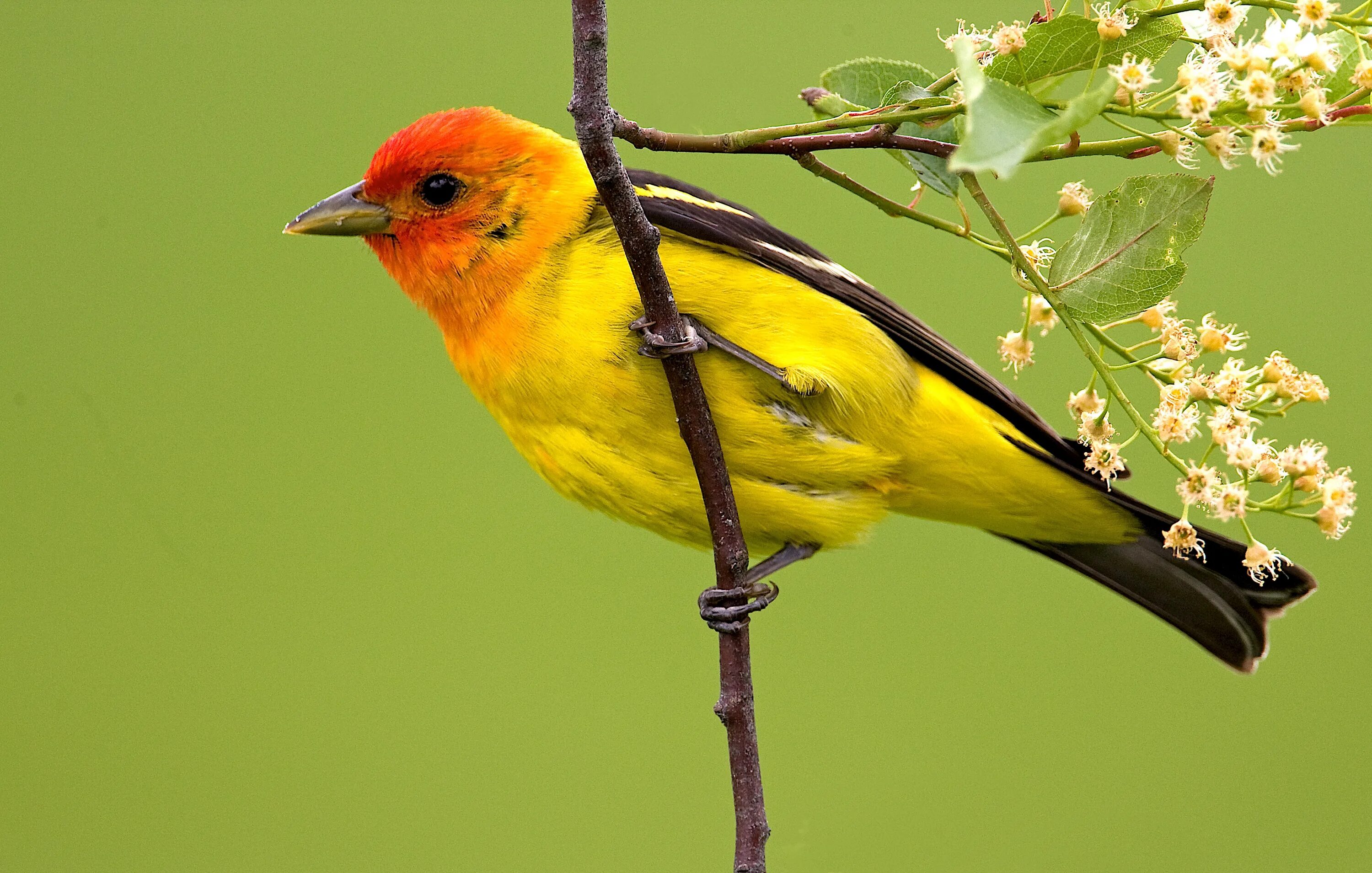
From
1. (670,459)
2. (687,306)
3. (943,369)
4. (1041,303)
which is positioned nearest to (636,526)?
(670,459)

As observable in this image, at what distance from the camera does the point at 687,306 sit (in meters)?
2.54

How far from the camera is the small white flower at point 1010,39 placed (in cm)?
144

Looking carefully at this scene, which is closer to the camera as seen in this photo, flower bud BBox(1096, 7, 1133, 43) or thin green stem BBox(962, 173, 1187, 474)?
flower bud BBox(1096, 7, 1133, 43)

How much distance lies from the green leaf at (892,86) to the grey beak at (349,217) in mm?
1223

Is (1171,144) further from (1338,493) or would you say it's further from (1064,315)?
(1338,493)

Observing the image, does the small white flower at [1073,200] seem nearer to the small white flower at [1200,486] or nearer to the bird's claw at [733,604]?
the small white flower at [1200,486]

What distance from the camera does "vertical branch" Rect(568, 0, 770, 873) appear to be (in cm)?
183

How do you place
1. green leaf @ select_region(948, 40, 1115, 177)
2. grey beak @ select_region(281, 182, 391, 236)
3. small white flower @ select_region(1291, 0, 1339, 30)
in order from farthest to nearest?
grey beak @ select_region(281, 182, 391, 236)
small white flower @ select_region(1291, 0, 1339, 30)
green leaf @ select_region(948, 40, 1115, 177)

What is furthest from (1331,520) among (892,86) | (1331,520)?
(892,86)

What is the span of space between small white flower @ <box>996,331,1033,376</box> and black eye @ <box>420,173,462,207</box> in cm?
134

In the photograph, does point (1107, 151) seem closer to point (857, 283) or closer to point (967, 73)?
point (967, 73)

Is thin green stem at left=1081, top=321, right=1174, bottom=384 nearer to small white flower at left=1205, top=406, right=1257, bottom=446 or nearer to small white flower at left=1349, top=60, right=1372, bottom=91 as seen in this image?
small white flower at left=1205, top=406, right=1257, bottom=446

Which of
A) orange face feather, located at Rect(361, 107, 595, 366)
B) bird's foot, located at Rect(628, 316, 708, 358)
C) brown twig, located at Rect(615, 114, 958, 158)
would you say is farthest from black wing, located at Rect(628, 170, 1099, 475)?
brown twig, located at Rect(615, 114, 958, 158)

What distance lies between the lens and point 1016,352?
6.45 feet
